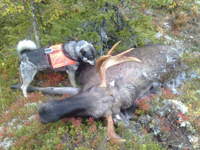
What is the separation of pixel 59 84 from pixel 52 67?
0.61 m

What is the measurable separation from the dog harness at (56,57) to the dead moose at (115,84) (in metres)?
0.73

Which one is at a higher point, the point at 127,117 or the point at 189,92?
the point at 127,117

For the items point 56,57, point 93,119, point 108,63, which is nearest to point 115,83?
point 108,63

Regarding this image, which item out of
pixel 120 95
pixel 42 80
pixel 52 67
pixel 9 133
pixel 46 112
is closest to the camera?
pixel 46 112

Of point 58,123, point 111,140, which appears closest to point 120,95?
point 111,140

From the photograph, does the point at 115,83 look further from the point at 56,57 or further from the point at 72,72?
the point at 56,57

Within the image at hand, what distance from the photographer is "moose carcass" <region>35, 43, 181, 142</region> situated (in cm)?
358

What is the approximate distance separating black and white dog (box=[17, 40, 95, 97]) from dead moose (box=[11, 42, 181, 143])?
56cm

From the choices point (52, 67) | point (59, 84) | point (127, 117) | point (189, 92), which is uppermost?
point (52, 67)

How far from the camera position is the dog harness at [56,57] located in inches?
217

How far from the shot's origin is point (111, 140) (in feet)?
11.8

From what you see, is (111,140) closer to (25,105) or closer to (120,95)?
(120,95)

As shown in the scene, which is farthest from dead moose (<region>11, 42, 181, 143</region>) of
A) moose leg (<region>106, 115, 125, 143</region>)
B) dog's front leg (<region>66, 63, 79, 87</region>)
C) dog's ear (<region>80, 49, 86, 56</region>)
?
dog's ear (<region>80, 49, 86, 56</region>)

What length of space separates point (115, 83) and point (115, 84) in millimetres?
38
